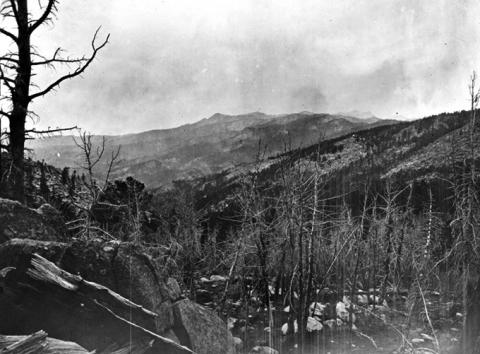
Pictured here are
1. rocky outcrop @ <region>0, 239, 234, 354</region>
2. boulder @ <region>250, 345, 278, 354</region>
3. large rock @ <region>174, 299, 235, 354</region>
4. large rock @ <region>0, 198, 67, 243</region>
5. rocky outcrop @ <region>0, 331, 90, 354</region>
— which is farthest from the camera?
boulder @ <region>250, 345, 278, 354</region>

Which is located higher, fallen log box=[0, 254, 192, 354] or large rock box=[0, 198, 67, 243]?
large rock box=[0, 198, 67, 243]

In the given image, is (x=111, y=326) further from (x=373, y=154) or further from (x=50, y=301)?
(x=373, y=154)

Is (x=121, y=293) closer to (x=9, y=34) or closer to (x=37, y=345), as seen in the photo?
(x=37, y=345)

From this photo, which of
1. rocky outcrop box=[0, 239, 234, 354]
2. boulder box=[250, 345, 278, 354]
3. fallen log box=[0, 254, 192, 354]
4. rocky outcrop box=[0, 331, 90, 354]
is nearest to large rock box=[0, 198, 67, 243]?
rocky outcrop box=[0, 239, 234, 354]

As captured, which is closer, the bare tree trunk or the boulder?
the bare tree trunk

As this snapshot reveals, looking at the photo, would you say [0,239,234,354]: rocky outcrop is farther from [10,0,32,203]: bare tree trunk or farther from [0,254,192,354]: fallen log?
[10,0,32,203]: bare tree trunk

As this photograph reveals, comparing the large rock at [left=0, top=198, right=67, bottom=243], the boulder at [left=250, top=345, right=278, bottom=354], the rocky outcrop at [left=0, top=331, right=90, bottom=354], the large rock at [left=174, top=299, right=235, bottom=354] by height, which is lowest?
the boulder at [left=250, top=345, right=278, bottom=354]

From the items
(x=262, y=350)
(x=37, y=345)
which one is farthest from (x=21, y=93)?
(x=262, y=350)

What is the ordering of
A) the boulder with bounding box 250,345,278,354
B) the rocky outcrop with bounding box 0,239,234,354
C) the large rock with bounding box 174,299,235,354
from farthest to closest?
the boulder with bounding box 250,345,278,354 → the large rock with bounding box 174,299,235,354 → the rocky outcrop with bounding box 0,239,234,354
